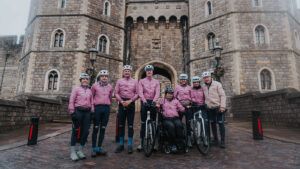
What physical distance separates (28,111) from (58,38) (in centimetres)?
804

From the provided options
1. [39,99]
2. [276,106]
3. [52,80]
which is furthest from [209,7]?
[39,99]

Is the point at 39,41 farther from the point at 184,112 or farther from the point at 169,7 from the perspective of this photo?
the point at 184,112

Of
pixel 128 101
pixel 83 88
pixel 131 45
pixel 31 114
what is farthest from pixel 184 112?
pixel 131 45

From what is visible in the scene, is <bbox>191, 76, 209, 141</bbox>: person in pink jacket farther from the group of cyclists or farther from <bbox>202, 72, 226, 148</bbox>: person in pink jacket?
<bbox>202, 72, 226, 148</bbox>: person in pink jacket

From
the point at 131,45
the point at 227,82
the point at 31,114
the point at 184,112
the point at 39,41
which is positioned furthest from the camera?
the point at 131,45

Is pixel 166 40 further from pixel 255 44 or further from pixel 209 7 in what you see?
pixel 255 44

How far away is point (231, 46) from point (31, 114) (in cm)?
1250

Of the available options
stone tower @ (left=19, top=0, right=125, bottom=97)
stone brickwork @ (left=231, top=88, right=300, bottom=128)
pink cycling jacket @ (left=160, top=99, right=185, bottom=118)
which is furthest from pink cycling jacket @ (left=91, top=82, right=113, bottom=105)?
stone tower @ (left=19, top=0, right=125, bottom=97)

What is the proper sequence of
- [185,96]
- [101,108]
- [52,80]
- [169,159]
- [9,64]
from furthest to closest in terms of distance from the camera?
[9,64], [52,80], [185,96], [101,108], [169,159]

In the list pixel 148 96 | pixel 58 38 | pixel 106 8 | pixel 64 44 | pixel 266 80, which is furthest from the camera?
pixel 106 8

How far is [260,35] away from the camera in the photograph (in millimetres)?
15070

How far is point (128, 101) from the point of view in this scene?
4832 millimetres

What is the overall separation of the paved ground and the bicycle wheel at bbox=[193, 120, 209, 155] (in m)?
0.15

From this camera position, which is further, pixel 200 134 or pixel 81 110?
pixel 200 134
